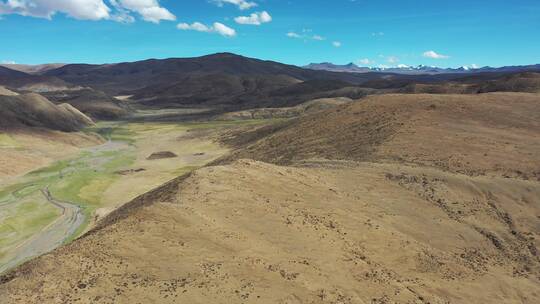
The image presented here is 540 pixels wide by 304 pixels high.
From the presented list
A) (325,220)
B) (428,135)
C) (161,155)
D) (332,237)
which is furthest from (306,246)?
(161,155)

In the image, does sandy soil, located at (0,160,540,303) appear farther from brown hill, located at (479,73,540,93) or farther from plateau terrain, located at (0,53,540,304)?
brown hill, located at (479,73,540,93)

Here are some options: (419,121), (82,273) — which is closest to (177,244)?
(82,273)

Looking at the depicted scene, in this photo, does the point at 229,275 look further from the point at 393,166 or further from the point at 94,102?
the point at 94,102

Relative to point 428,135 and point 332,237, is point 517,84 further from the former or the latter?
point 332,237

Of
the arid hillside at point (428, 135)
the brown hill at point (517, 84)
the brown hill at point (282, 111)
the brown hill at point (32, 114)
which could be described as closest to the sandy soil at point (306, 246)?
the arid hillside at point (428, 135)

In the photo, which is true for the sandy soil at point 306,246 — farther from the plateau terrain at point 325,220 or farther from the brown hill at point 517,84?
the brown hill at point 517,84
